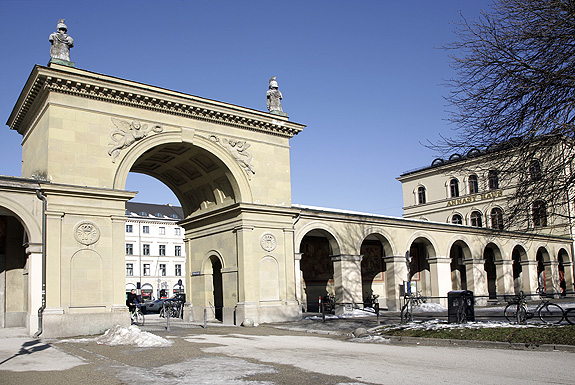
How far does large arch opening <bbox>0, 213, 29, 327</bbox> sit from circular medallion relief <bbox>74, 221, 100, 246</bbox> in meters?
3.03

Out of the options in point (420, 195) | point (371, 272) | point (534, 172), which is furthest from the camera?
point (420, 195)

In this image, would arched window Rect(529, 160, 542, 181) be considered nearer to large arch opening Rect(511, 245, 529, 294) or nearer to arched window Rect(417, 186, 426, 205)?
large arch opening Rect(511, 245, 529, 294)

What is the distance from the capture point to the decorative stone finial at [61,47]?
832 inches

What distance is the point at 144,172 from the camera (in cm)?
2838

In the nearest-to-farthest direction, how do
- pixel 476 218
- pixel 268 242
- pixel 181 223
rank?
pixel 268 242 < pixel 181 223 < pixel 476 218

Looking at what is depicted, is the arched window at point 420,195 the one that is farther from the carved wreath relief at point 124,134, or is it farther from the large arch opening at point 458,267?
the carved wreath relief at point 124,134

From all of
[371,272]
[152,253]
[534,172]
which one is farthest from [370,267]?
[152,253]

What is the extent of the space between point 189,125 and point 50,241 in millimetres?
7854

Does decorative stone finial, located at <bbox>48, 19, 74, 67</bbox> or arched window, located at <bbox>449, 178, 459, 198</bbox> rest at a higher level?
decorative stone finial, located at <bbox>48, 19, 74, 67</bbox>

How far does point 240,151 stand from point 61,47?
882 cm

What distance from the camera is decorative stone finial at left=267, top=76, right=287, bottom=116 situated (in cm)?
2784

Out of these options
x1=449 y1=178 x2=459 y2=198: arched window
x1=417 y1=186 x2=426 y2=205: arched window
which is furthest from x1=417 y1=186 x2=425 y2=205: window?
x1=449 y1=178 x2=459 y2=198: arched window

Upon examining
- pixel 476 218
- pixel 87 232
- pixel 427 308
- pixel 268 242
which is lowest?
pixel 427 308

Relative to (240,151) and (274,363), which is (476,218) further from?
(274,363)
